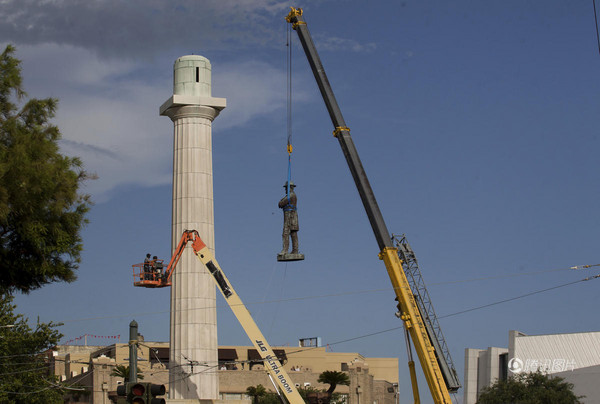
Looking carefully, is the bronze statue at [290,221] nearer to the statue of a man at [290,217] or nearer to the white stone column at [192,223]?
the statue of a man at [290,217]

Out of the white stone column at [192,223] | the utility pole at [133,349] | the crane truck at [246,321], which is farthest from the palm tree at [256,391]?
the utility pole at [133,349]

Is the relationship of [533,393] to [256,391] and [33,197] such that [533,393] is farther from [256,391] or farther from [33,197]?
[33,197]

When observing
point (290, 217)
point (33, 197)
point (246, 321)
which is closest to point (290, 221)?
point (290, 217)

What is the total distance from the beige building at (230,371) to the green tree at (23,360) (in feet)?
70.4

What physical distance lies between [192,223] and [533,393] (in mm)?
41452

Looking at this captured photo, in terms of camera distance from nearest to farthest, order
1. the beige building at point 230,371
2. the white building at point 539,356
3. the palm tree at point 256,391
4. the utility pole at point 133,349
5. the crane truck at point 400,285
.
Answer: the utility pole at point 133,349 < the crane truck at point 400,285 < the beige building at point 230,371 < the palm tree at point 256,391 < the white building at point 539,356

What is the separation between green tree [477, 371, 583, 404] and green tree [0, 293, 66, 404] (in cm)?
4080

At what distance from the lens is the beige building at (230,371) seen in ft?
294

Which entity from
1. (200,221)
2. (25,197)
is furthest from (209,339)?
(25,197)

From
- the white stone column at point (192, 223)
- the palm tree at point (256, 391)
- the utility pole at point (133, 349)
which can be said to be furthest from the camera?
the palm tree at point (256, 391)

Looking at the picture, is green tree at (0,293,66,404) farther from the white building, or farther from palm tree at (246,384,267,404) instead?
the white building

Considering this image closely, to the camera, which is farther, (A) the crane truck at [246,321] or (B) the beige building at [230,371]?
(B) the beige building at [230,371]

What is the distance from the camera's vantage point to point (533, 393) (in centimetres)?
8194

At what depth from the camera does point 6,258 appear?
30.8m
